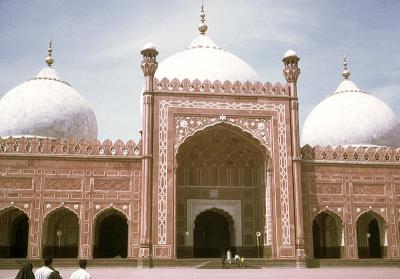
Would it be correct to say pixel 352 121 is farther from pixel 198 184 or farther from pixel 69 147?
pixel 69 147

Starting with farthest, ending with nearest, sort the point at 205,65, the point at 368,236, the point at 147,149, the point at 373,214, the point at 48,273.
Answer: the point at 205,65 → the point at 368,236 → the point at 373,214 → the point at 147,149 → the point at 48,273

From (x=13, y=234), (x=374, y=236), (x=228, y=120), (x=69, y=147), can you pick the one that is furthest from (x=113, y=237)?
(x=374, y=236)

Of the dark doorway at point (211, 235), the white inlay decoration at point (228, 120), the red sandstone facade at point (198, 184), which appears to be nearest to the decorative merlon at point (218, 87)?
the red sandstone facade at point (198, 184)

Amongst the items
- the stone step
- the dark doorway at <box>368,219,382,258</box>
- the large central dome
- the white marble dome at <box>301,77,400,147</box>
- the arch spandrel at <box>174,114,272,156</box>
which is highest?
the large central dome

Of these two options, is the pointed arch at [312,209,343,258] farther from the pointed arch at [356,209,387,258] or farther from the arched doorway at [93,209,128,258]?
the arched doorway at [93,209,128,258]

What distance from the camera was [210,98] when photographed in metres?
16.1

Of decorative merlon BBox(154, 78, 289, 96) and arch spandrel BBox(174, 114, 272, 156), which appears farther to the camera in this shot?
decorative merlon BBox(154, 78, 289, 96)

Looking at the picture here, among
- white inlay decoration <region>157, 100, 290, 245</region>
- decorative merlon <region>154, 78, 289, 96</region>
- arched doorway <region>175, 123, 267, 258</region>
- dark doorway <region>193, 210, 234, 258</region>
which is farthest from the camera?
dark doorway <region>193, 210, 234, 258</region>

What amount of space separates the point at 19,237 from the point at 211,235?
6471mm

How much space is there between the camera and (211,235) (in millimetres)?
17672

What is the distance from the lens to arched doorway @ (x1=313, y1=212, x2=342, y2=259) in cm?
1795

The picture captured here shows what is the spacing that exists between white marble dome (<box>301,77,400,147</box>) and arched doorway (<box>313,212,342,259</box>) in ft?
11.0

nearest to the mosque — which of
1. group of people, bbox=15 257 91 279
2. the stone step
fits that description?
the stone step

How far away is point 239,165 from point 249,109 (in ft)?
7.39
